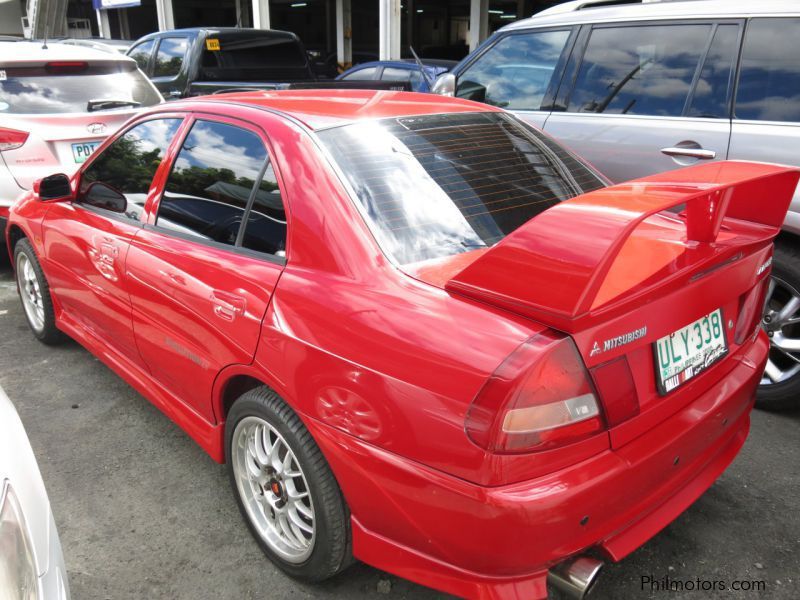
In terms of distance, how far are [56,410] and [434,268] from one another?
8.19 feet

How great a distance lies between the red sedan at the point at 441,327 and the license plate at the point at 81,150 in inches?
110

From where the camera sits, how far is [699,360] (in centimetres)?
202

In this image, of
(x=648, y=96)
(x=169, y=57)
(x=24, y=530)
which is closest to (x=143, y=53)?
(x=169, y=57)

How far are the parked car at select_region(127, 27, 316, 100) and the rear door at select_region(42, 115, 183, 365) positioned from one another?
4.44 metres

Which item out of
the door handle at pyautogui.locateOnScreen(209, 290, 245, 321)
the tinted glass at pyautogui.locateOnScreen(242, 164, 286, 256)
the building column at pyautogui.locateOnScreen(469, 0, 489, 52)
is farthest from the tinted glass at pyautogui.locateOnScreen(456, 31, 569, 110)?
the building column at pyautogui.locateOnScreen(469, 0, 489, 52)

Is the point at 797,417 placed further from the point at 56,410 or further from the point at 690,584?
the point at 56,410

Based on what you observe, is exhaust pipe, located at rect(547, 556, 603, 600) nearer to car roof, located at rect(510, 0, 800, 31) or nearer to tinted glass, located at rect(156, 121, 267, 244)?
tinted glass, located at rect(156, 121, 267, 244)

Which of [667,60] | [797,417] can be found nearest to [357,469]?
[797,417]

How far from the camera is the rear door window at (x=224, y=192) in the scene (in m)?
2.30

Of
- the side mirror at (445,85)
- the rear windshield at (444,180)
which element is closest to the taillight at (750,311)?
the rear windshield at (444,180)

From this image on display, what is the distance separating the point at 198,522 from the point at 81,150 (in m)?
3.81

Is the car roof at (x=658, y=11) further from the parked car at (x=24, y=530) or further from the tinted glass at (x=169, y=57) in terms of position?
the tinted glass at (x=169, y=57)

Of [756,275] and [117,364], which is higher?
[756,275]

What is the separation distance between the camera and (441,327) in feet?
5.70
